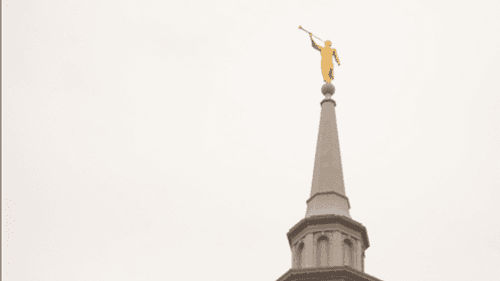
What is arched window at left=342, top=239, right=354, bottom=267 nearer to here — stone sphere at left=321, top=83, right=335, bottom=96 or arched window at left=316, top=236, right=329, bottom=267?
arched window at left=316, top=236, right=329, bottom=267

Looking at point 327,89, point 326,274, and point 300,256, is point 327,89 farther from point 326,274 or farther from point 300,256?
point 326,274

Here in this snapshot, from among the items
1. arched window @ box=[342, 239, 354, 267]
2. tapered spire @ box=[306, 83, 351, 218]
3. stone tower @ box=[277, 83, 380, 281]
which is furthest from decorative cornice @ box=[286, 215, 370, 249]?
arched window @ box=[342, 239, 354, 267]

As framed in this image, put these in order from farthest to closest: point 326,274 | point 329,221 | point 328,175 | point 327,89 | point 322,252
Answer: point 327,89
point 328,175
point 329,221
point 322,252
point 326,274

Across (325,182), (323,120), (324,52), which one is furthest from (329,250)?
(324,52)

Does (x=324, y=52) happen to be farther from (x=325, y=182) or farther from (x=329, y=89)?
(x=325, y=182)

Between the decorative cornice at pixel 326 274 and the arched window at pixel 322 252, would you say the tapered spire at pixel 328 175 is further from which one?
the decorative cornice at pixel 326 274

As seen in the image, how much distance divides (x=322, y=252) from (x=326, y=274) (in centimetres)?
279

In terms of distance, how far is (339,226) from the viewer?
129 feet

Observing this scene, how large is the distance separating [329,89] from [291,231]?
1207 cm

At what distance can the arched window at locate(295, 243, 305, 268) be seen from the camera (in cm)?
3894

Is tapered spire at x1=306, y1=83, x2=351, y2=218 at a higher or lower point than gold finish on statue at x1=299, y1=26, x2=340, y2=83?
lower

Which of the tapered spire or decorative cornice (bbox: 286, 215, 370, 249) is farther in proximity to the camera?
the tapered spire

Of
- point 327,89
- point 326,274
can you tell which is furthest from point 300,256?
point 327,89

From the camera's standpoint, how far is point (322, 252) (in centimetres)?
3850
